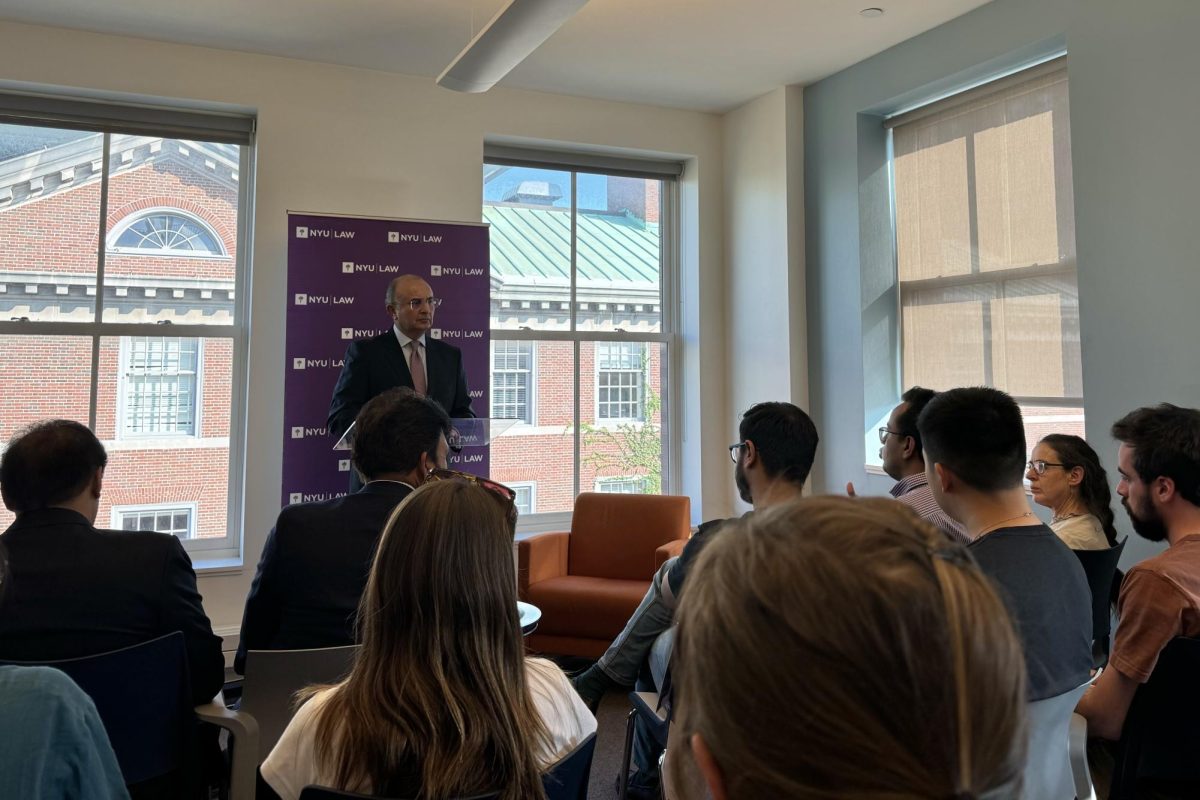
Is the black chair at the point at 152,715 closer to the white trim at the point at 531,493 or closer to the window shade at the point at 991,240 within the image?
the white trim at the point at 531,493

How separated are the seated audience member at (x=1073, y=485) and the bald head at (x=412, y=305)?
107 inches

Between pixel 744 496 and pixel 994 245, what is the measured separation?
8.74 ft

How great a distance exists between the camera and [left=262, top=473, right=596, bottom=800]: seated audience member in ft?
3.47

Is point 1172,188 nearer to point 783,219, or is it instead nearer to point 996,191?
point 996,191

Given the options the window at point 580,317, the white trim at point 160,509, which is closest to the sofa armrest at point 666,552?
the window at point 580,317

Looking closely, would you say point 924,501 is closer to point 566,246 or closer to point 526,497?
point 526,497

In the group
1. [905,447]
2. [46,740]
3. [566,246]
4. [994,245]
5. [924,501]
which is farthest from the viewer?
[566,246]

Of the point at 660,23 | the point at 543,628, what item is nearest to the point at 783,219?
the point at 660,23

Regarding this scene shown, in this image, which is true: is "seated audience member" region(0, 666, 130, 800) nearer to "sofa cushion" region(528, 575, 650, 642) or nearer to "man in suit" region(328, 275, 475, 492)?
"man in suit" region(328, 275, 475, 492)

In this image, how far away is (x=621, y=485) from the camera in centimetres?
563

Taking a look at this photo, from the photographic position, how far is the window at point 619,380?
5602 mm

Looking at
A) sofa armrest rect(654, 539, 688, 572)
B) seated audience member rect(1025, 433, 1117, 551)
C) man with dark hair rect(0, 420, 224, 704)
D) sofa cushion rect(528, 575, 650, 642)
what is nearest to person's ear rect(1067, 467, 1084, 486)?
seated audience member rect(1025, 433, 1117, 551)

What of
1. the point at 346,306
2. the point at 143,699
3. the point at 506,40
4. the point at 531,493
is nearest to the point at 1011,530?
the point at 143,699

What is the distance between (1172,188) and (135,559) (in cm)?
393
